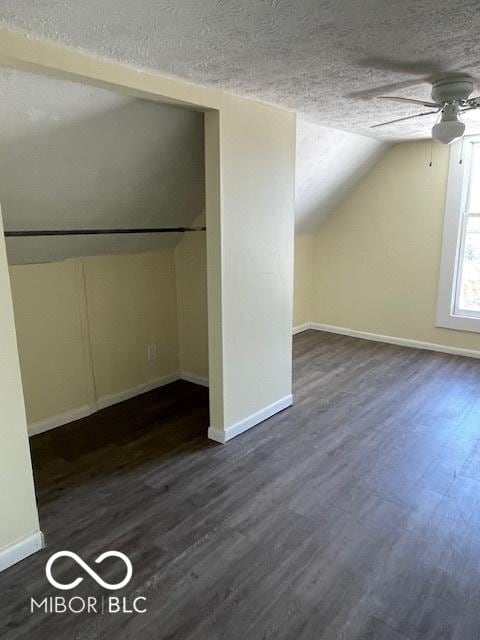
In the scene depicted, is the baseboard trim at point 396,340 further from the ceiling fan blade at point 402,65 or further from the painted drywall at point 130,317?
the ceiling fan blade at point 402,65

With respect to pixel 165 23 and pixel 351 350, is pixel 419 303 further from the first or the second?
pixel 165 23

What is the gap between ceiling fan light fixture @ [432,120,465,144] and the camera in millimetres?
2418

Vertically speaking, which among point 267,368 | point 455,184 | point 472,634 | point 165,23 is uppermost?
point 165,23

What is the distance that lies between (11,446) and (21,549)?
1.55 ft

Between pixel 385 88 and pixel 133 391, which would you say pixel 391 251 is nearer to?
pixel 385 88

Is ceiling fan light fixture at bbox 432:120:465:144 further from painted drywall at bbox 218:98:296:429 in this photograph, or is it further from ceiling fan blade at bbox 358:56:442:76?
painted drywall at bbox 218:98:296:429

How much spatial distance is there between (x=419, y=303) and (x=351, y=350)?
87 centimetres

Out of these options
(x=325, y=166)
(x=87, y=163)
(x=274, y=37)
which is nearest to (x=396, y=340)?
(x=325, y=166)

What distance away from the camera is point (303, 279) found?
5488 mm

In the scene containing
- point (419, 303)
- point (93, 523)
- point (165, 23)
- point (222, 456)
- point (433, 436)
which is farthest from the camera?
point (419, 303)

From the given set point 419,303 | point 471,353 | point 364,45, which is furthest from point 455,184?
point 364,45

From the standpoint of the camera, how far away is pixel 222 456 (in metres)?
2.79

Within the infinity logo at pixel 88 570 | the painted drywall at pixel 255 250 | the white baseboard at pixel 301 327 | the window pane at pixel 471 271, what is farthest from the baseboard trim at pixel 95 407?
the window pane at pixel 471 271

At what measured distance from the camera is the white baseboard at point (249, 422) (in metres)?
2.95
